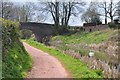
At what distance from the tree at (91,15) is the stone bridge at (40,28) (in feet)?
17.4

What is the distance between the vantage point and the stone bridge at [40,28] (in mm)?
50241

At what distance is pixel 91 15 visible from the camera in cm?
4956

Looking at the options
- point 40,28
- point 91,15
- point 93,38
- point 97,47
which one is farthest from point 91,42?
point 40,28

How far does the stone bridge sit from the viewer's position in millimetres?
50241

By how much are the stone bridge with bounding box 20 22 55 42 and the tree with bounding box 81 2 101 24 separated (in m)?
5.30

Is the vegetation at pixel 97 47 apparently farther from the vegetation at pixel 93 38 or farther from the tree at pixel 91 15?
the tree at pixel 91 15

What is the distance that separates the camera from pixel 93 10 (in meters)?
47.6

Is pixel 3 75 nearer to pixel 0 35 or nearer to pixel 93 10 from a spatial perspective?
pixel 0 35

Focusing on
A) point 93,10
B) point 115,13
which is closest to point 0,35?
point 115,13

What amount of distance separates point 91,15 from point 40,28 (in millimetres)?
7970

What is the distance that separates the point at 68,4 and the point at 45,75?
122 ft

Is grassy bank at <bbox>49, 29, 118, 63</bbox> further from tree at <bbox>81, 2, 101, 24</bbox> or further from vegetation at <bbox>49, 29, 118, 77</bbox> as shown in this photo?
tree at <bbox>81, 2, 101, 24</bbox>

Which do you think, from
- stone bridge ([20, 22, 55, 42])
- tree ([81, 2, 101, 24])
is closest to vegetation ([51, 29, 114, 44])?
tree ([81, 2, 101, 24])

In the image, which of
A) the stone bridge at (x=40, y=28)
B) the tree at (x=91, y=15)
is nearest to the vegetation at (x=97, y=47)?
the tree at (x=91, y=15)
